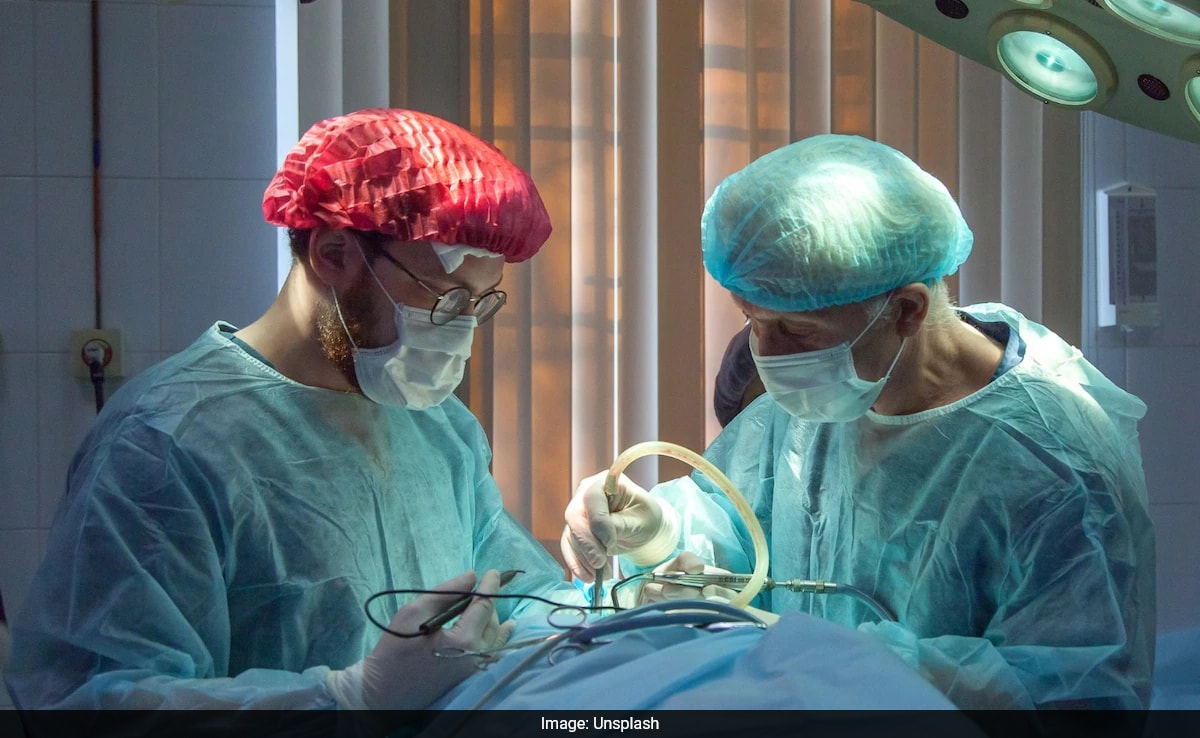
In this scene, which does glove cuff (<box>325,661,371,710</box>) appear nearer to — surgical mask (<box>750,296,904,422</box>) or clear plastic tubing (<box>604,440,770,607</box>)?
clear plastic tubing (<box>604,440,770,607</box>)

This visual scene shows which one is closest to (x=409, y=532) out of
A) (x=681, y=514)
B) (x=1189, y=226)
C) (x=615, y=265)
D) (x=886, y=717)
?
(x=681, y=514)

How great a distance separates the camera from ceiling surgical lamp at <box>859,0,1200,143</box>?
84 cm

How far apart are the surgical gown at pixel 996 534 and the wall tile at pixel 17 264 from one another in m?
1.45

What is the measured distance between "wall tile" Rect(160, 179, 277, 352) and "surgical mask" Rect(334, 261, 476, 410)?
82cm

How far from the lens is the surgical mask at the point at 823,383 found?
138cm

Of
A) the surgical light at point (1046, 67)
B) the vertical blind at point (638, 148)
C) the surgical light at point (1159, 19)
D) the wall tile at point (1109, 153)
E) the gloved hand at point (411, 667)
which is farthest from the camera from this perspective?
the wall tile at point (1109, 153)

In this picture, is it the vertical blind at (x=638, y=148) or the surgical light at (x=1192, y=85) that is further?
the vertical blind at (x=638, y=148)

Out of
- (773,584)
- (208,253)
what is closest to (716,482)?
(773,584)

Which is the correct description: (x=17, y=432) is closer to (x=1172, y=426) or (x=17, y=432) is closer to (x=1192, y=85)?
(x=1192, y=85)

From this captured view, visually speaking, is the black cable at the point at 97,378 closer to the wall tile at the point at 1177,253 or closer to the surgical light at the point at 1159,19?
the surgical light at the point at 1159,19

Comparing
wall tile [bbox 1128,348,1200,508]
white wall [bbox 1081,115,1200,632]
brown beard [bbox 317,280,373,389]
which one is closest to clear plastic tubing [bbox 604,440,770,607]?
brown beard [bbox 317,280,373,389]

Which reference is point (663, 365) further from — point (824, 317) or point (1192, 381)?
point (1192, 381)

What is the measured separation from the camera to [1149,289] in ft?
7.99

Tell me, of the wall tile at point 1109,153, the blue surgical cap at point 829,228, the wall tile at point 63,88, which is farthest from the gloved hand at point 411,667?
the wall tile at point 1109,153
